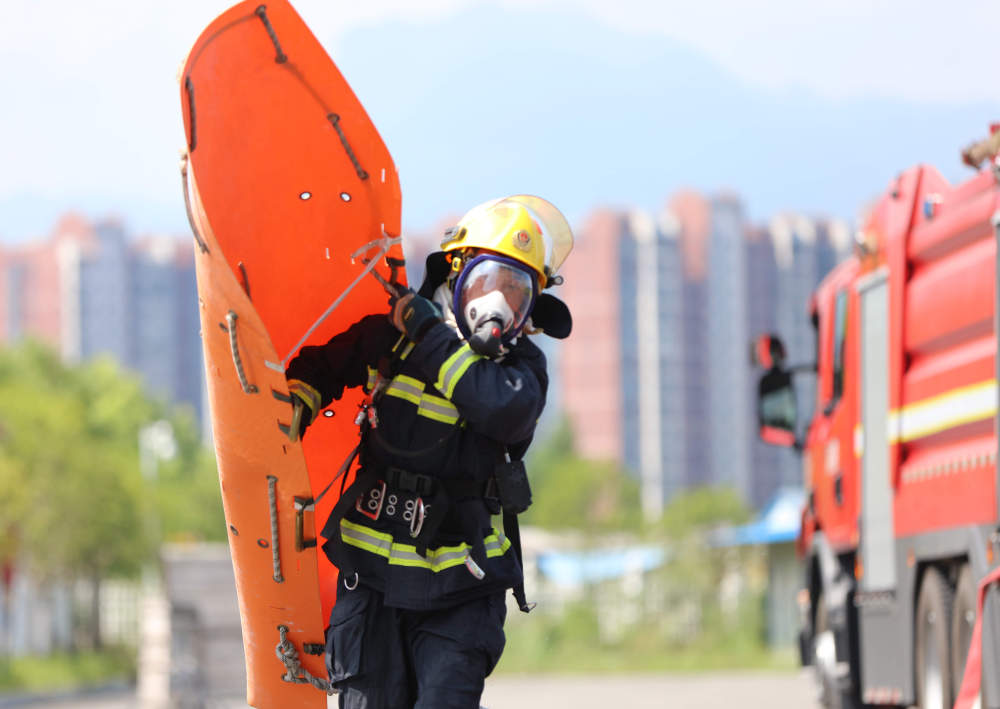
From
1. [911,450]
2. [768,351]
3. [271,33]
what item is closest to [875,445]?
[911,450]

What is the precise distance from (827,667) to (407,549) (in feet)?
22.9

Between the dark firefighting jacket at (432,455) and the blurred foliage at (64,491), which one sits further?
the blurred foliage at (64,491)

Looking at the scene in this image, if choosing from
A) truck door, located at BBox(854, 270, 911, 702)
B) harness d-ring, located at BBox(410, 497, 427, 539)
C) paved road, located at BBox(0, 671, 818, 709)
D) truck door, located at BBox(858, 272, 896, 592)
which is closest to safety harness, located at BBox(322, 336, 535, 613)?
harness d-ring, located at BBox(410, 497, 427, 539)

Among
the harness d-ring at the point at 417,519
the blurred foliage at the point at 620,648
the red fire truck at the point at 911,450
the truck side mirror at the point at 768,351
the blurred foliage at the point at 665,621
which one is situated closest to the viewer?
the harness d-ring at the point at 417,519

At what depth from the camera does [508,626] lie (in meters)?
34.1

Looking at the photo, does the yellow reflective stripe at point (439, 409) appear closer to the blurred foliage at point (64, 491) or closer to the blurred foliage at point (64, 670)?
the blurred foliage at point (64, 670)

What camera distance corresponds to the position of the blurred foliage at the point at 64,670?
44688 mm

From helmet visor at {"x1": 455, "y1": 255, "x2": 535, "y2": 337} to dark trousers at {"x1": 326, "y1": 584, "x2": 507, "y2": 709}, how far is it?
2.55ft

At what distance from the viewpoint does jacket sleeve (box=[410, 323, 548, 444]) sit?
15.8 feet

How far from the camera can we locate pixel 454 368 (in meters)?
4.84

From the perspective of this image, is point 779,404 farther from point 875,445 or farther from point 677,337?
point 677,337

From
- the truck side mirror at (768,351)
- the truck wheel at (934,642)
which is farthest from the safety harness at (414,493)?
the truck side mirror at (768,351)

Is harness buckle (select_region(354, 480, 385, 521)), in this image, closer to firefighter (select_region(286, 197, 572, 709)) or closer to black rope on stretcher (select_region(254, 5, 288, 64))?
firefighter (select_region(286, 197, 572, 709))

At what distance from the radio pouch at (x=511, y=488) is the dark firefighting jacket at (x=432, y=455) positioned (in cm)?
4
